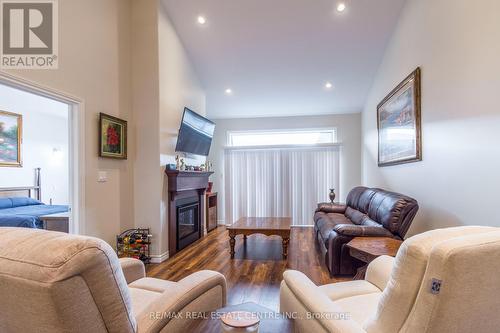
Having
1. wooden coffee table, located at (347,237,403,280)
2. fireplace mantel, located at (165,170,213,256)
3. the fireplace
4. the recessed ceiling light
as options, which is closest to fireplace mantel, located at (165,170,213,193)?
fireplace mantel, located at (165,170,213,256)

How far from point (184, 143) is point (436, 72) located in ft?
11.1

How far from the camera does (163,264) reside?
135 inches

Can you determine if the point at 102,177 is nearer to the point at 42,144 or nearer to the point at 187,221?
the point at 187,221

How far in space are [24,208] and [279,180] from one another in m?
5.16

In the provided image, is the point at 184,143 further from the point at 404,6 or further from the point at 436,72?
the point at 404,6

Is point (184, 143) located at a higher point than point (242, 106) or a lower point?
lower

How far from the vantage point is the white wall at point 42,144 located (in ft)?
17.7

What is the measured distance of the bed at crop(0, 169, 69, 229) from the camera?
3.77 meters

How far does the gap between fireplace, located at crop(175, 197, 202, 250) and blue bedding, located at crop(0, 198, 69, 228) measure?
2097 mm

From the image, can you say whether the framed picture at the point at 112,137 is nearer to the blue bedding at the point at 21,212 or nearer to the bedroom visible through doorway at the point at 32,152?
the blue bedding at the point at 21,212

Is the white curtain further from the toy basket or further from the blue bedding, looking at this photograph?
the blue bedding

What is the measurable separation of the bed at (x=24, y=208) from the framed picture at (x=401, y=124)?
17.0ft

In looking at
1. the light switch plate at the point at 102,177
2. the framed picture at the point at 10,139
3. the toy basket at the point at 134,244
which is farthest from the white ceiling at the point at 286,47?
the framed picture at the point at 10,139

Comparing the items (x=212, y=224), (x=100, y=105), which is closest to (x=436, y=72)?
(x=100, y=105)
